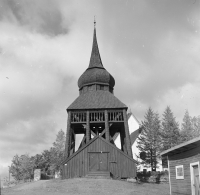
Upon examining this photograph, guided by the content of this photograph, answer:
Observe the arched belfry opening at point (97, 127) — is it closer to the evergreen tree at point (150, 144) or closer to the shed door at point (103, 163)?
the shed door at point (103, 163)

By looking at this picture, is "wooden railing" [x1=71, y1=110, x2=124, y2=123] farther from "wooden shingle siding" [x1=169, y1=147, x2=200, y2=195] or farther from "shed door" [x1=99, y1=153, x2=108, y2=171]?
"wooden shingle siding" [x1=169, y1=147, x2=200, y2=195]

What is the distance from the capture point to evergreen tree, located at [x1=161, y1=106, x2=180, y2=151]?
44.0 meters

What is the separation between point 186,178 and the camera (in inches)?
648

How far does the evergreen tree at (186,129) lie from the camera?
44.5 metres

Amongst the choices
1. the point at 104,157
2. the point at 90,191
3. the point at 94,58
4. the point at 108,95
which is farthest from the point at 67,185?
the point at 94,58

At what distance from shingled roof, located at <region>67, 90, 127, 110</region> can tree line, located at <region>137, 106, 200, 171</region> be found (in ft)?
40.4

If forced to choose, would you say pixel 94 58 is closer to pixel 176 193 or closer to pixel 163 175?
pixel 163 175

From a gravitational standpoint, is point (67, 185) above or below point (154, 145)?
below

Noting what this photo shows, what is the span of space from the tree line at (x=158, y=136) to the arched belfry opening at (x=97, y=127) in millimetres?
8561

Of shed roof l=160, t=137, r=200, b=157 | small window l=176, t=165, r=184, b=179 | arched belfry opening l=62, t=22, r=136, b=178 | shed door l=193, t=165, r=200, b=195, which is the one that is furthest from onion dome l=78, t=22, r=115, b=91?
shed door l=193, t=165, r=200, b=195

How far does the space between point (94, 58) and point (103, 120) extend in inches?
473

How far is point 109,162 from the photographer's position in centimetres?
3177

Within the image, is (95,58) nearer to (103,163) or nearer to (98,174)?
(103,163)

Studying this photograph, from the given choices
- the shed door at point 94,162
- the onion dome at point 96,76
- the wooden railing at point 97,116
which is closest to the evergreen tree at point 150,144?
the onion dome at point 96,76
